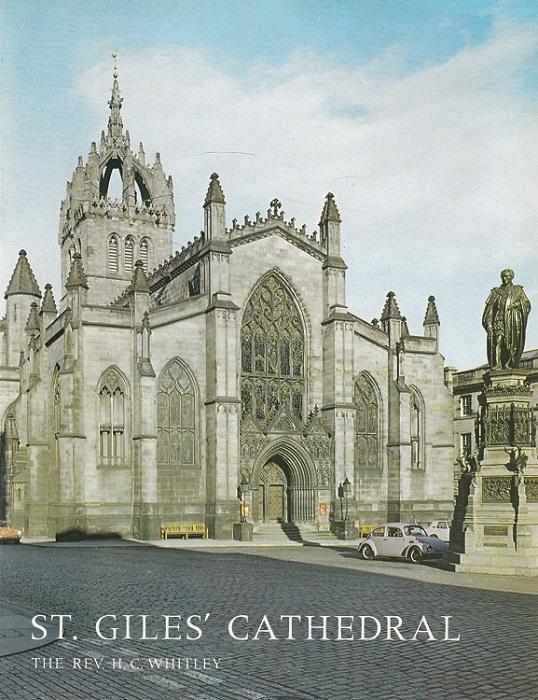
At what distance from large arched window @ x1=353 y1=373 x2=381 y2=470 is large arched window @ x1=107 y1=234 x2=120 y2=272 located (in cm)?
2211

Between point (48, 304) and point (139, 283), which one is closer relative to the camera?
point (139, 283)

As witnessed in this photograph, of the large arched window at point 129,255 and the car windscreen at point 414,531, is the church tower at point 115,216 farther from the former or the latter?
the car windscreen at point 414,531

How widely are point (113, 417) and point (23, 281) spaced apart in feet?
76.9

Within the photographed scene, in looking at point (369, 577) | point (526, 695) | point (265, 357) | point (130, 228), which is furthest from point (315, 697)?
point (130, 228)

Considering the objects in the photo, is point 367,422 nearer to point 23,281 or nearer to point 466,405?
point 466,405

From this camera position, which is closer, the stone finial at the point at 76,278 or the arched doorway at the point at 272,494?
the stone finial at the point at 76,278

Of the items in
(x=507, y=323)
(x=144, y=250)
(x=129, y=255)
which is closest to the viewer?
(x=507, y=323)

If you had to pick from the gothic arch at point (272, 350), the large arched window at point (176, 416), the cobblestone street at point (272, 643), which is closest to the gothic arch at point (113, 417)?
the large arched window at point (176, 416)

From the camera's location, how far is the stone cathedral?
39219 millimetres

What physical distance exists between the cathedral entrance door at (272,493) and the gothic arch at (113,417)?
293 inches

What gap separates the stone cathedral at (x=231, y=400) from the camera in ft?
129

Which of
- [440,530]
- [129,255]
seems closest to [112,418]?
[440,530]

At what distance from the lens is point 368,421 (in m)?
45.3

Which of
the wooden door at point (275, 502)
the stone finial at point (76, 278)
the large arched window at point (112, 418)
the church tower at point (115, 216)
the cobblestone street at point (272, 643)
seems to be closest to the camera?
the cobblestone street at point (272, 643)
